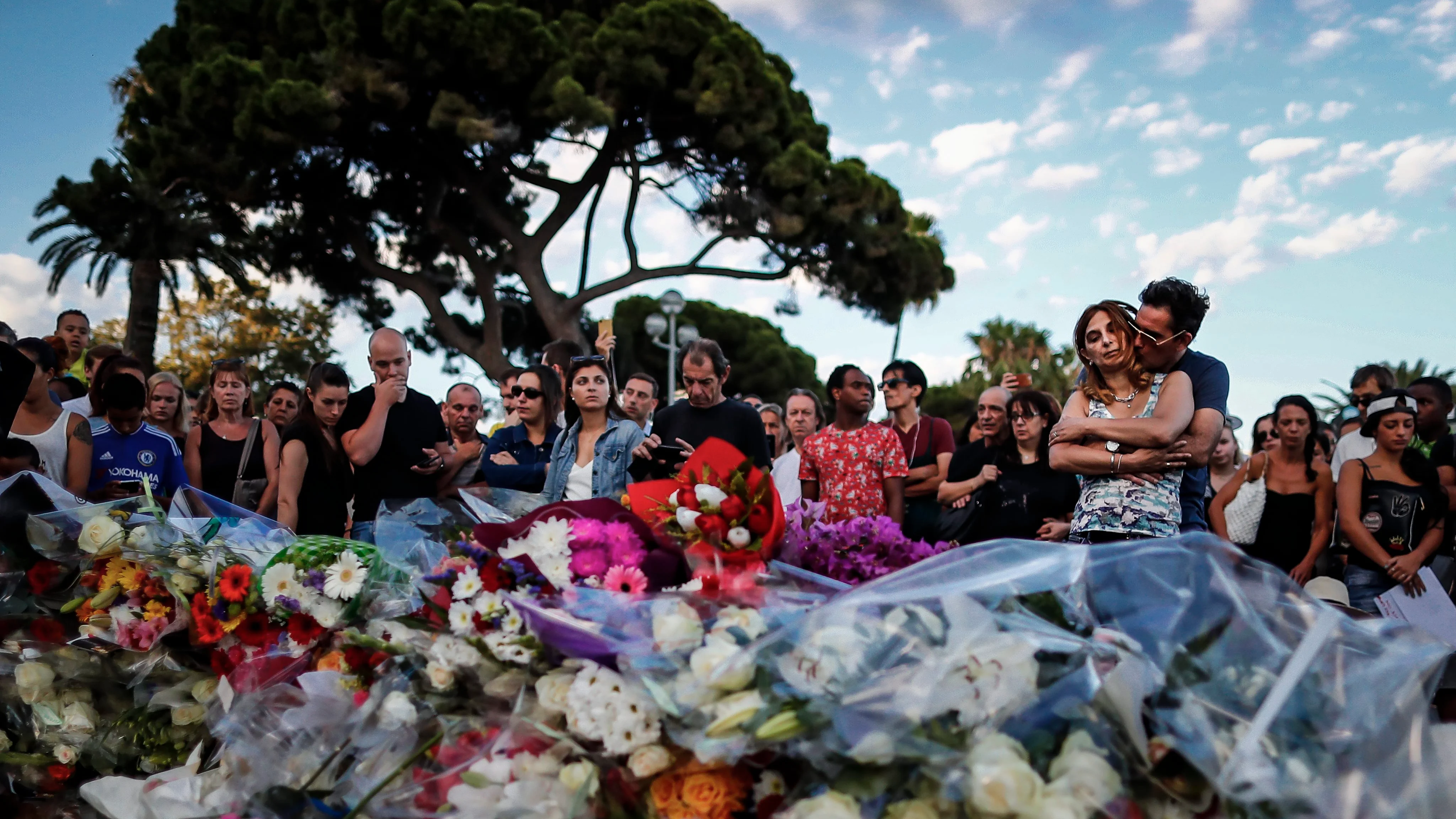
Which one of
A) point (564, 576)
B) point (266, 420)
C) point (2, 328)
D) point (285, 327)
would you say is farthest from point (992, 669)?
point (285, 327)

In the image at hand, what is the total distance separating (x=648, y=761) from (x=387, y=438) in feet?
9.75

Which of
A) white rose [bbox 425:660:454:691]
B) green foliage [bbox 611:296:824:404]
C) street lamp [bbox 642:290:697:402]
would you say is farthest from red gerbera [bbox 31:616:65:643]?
green foliage [bbox 611:296:824:404]

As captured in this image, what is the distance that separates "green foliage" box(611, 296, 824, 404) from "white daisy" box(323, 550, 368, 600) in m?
26.6

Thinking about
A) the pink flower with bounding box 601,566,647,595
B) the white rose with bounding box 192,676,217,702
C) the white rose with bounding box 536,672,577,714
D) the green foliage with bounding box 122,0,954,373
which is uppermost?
the green foliage with bounding box 122,0,954,373

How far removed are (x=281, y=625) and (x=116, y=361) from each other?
3.05m

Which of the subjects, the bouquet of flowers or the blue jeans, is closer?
the bouquet of flowers

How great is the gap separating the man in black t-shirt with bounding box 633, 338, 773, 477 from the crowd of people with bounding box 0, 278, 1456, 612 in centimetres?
1

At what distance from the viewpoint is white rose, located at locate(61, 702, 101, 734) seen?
2.66 m

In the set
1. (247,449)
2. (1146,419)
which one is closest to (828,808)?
(1146,419)

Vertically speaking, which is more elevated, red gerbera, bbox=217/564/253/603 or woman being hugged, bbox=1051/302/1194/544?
woman being hugged, bbox=1051/302/1194/544

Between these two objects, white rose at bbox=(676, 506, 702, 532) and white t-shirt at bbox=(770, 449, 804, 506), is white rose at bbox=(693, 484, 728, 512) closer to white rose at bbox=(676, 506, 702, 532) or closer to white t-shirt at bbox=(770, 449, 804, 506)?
white rose at bbox=(676, 506, 702, 532)

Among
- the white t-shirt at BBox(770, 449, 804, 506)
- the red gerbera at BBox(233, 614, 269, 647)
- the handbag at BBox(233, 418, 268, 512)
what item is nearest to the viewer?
the red gerbera at BBox(233, 614, 269, 647)

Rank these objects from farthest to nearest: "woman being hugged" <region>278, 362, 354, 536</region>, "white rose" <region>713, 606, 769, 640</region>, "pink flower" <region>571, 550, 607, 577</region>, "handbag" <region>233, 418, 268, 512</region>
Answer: "handbag" <region>233, 418, 268, 512</region>, "woman being hugged" <region>278, 362, 354, 536</region>, "pink flower" <region>571, 550, 607, 577</region>, "white rose" <region>713, 606, 769, 640</region>

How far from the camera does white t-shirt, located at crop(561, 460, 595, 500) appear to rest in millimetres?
4062
